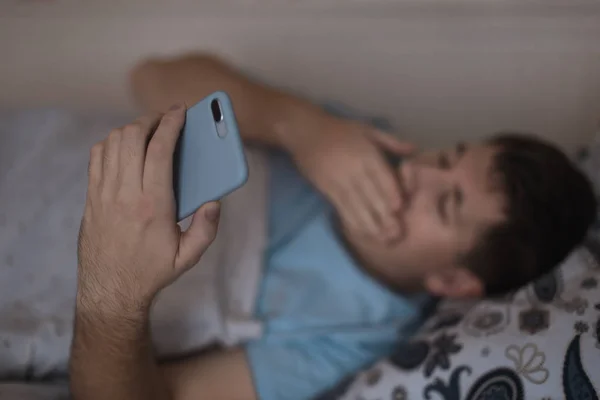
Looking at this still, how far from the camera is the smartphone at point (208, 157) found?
54 centimetres

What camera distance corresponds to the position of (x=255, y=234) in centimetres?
97

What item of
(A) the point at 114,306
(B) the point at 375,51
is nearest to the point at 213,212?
(A) the point at 114,306

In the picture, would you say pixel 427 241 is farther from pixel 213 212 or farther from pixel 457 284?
pixel 213 212

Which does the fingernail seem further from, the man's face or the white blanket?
the man's face

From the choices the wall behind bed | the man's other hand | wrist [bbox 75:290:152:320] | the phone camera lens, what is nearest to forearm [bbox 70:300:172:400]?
wrist [bbox 75:290:152:320]

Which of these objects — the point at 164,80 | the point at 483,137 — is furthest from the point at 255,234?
the point at 483,137

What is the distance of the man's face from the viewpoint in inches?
36.2

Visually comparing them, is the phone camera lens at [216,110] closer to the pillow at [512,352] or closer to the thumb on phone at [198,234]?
the thumb on phone at [198,234]

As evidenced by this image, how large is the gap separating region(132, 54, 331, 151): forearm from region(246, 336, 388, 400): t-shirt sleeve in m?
0.33

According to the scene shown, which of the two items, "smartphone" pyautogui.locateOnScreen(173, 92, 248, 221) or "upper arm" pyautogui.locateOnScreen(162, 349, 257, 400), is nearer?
"smartphone" pyautogui.locateOnScreen(173, 92, 248, 221)

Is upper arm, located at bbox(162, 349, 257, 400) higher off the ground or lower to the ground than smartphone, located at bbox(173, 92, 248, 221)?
lower

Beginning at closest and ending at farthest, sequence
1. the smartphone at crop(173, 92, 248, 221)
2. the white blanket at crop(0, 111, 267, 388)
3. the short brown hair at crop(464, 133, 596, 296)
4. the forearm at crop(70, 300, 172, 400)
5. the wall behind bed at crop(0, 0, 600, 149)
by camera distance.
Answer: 1. the smartphone at crop(173, 92, 248, 221)
2. the forearm at crop(70, 300, 172, 400)
3. the white blanket at crop(0, 111, 267, 388)
4. the short brown hair at crop(464, 133, 596, 296)
5. the wall behind bed at crop(0, 0, 600, 149)

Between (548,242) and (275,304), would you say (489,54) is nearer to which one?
(548,242)

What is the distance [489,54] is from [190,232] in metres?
0.87
